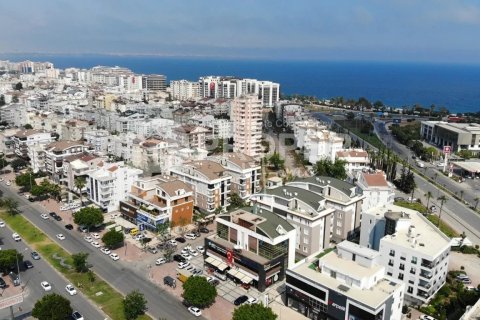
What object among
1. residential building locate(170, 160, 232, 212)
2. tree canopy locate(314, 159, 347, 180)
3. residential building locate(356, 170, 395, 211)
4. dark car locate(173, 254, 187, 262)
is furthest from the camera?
tree canopy locate(314, 159, 347, 180)

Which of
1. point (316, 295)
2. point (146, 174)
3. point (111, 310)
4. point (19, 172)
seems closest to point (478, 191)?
point (316, 295)

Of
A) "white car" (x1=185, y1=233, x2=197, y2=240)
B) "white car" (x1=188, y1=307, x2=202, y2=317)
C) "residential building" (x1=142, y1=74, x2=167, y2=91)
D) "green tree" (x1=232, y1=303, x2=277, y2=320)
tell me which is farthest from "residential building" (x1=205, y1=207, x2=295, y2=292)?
"residential building" (x1=142, y1=74, x2=167, y2=91)

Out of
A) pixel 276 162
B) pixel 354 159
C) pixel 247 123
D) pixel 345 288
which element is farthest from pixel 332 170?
pixel 345 288

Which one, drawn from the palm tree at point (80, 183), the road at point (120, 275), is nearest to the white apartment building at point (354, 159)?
the palm tree at point (80, 183)

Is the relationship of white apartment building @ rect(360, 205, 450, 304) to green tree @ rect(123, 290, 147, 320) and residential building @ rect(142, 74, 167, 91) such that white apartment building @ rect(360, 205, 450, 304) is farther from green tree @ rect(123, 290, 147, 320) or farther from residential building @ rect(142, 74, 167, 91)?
residential building @ rect(142, 74, 167, 91)

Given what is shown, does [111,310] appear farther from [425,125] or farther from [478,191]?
[425,125]

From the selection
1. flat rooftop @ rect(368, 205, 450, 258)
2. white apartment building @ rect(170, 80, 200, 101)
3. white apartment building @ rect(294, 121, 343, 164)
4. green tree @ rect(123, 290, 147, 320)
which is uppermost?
white apartment building @ rect(170, 80, 200, 101)
